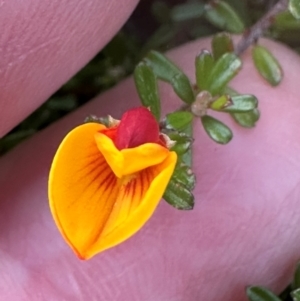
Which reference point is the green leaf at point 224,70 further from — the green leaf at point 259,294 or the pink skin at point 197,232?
the green leaf at point 259,294

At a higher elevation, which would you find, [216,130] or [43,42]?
[43,42]

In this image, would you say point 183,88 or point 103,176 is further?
point 183,88

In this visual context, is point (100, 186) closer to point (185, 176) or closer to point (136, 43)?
point (185, 176)

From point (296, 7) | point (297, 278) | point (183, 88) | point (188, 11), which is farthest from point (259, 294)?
point (188, 11)

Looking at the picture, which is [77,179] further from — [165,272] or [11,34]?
[165,272]

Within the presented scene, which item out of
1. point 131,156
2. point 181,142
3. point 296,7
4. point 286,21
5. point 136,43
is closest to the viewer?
point 131,156

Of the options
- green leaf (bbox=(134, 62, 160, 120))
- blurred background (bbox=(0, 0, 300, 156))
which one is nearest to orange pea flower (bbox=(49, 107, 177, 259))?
green leaf (bbox=(134, 62, 160, 120))

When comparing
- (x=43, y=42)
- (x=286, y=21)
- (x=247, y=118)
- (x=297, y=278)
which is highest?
(x=43, y=42)

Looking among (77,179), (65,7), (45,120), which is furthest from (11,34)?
(45,120)
